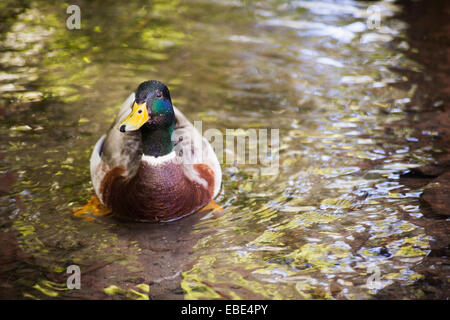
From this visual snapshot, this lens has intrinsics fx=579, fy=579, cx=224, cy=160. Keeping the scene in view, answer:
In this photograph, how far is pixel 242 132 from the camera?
5.91 meters

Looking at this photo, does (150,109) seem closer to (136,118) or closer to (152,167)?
(136,118)

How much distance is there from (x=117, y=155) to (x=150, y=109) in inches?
28.1

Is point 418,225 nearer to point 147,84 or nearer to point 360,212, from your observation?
point 360,212

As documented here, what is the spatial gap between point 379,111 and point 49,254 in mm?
3846

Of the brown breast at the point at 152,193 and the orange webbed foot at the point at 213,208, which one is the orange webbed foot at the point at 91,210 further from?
the orange webbed foot at the point at 213,208

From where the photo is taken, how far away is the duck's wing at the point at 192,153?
4.82 metres

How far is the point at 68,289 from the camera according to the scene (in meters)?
3.74

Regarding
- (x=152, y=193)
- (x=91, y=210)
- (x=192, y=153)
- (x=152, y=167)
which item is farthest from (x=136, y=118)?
(x=91, y=210)

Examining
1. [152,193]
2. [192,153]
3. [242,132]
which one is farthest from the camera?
[242,132]

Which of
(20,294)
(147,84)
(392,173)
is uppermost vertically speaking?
(147,84)

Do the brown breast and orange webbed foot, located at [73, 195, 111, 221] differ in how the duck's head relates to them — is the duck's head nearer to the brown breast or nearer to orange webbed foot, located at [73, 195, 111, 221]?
the brown breast

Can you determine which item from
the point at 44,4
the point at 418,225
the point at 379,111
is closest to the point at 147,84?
the point at 418,225

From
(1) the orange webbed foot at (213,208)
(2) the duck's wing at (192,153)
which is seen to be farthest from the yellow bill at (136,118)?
(1) the orange webbed foot at (213,208)

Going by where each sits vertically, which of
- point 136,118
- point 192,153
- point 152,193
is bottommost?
point 152,193
